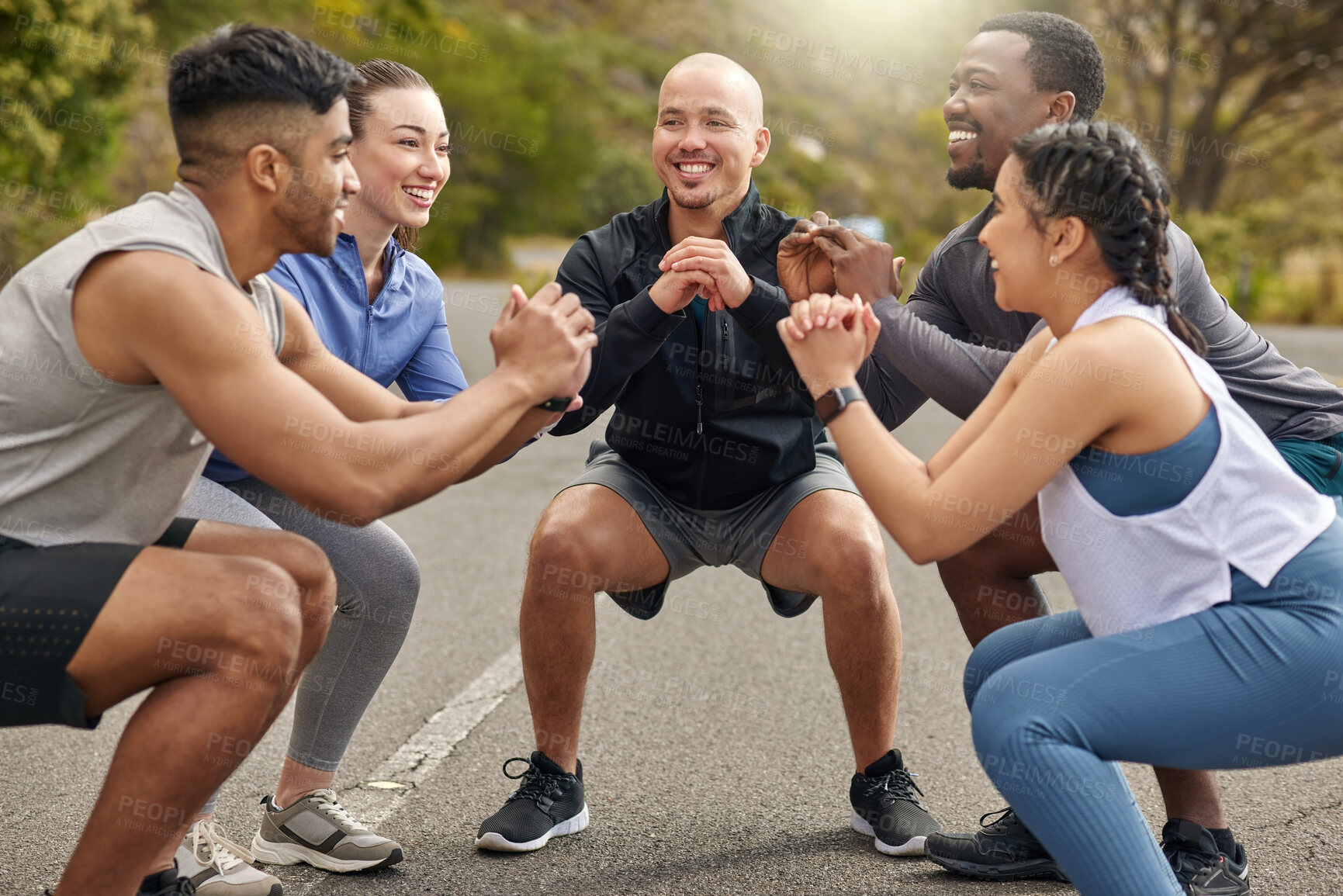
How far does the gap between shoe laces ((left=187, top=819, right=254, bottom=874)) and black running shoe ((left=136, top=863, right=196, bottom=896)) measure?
1.04 feet

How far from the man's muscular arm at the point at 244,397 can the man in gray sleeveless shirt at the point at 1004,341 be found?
1.29 metres

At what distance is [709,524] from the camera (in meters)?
3.56

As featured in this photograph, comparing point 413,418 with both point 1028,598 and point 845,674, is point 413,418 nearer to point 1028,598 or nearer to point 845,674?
point 845,674

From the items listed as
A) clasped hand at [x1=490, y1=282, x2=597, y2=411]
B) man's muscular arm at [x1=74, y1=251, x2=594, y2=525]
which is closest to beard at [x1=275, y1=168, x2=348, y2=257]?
man's muscular arm at [x1=74, y1=251, x2=594, y2=525]

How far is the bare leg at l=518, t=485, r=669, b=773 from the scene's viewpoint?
126 inches

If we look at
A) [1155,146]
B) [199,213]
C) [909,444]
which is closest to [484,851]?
[199,213]

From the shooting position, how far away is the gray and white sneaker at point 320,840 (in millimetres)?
2922

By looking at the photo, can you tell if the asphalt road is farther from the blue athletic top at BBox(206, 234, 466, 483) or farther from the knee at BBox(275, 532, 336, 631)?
the blue athletic top at BBox(206, 234, 466, 483)

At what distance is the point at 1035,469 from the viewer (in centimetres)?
224

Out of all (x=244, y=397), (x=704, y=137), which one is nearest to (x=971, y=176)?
(x=704, y=137)

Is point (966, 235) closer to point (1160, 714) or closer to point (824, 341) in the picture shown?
point (824, 341)

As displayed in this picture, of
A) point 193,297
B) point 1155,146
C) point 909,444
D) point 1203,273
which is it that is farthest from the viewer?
point 1155,146

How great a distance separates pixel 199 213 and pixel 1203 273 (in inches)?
92.1

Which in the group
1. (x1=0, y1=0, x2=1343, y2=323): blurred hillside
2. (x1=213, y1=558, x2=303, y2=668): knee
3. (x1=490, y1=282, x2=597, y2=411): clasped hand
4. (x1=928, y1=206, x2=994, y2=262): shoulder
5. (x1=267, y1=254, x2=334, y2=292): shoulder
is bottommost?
(x1=0, y1=0, x2=1343, y2=323): blurred hillside
